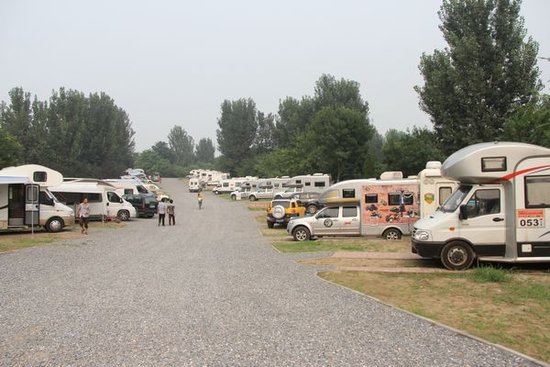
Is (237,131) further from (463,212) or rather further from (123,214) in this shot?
(463,212)

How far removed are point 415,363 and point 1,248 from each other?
15.9 m

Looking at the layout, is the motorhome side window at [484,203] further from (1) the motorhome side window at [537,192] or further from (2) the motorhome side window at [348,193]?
(2) the motorhome side window at [348,193]

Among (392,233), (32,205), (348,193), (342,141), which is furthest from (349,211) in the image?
(342,141)

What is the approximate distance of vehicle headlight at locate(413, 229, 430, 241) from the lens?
12.5 m

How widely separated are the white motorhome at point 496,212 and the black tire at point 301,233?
816cm

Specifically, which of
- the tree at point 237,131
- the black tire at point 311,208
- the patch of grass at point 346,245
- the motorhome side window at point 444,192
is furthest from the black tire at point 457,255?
the tree at point 237,131

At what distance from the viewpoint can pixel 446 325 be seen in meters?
7.10

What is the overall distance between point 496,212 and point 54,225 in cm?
1941

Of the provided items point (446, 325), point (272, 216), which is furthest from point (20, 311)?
point (272, 216)

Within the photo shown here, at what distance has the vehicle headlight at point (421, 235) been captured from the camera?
12.5 metres

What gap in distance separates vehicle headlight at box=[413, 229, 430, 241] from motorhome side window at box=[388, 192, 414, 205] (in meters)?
7.26

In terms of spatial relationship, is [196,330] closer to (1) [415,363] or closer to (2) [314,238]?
(1) [415,363]

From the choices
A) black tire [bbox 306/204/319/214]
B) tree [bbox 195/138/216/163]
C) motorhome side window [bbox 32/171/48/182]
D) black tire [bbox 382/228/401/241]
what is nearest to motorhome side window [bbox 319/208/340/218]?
black tire [bbox 382/228/401/241]

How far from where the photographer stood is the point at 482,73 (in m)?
32.0
